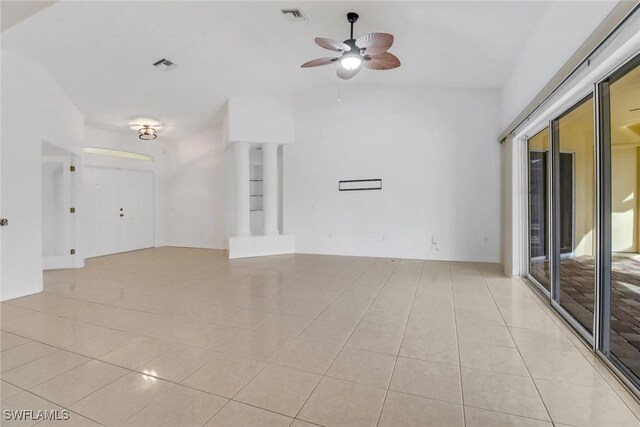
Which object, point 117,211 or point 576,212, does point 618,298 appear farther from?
point 117,211

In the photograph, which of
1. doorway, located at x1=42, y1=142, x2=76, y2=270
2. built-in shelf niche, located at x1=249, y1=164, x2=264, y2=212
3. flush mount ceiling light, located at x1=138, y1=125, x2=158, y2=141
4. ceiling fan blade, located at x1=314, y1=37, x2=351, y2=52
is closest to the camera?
ceiling fan blade, located at x1=314, y1=37, x2=351, y2=52

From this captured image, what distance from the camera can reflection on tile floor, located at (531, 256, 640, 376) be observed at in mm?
2289

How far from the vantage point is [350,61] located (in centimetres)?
379

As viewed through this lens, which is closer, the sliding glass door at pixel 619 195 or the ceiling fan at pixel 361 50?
the sliding glass door at pixel 619 195

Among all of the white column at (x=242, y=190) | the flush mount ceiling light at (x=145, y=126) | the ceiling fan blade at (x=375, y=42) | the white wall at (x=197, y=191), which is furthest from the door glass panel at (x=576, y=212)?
the flush mount ceiling light at (x=145, y=126)

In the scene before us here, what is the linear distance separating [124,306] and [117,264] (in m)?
3.21

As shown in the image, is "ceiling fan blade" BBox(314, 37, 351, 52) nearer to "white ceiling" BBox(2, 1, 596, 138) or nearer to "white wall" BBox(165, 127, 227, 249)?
"white ceiling" BBox(2, 1, 596, 138)

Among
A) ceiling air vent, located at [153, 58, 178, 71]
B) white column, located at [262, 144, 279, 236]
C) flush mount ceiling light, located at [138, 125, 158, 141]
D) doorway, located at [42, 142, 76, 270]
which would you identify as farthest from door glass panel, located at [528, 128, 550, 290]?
doorway, located at [42, 142, 76, 270]

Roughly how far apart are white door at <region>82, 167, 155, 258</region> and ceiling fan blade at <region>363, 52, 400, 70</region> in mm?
6721

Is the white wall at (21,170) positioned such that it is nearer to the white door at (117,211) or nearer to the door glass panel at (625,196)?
the white door at (117,211)

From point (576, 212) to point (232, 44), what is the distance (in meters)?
4.97

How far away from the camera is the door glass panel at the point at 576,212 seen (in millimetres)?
2818

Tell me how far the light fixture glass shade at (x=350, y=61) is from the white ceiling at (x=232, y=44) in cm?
56

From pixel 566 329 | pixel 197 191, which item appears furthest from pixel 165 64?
pixel 566 329
